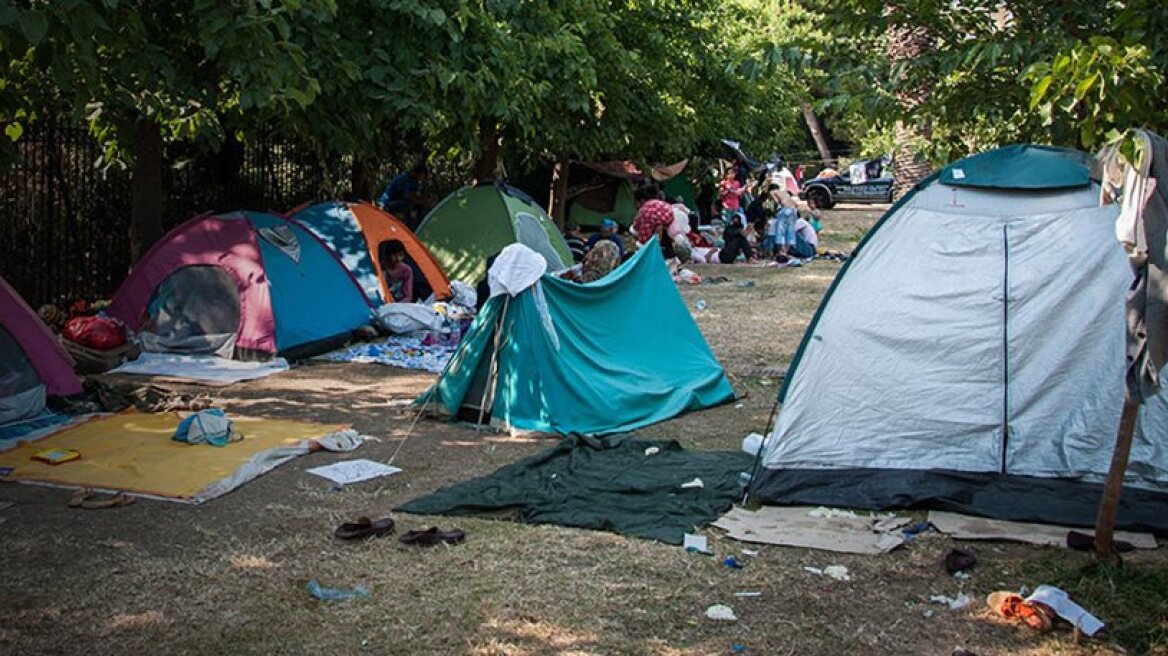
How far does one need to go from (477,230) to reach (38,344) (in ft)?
23.7

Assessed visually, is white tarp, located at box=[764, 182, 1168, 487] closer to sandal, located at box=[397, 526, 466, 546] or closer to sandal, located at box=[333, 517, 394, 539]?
sandal, located at box=[397, 526, 466, 546]

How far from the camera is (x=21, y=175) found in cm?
1288

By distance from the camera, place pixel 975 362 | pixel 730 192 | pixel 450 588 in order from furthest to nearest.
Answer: pixel 730 192 → pixel 975 362 → pixel 450 588

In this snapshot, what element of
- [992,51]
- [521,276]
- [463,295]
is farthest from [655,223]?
[992,51]

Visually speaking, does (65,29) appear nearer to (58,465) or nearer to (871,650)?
(58,465)

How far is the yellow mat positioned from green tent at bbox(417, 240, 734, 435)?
1103mm

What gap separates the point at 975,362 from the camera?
672 centimetres

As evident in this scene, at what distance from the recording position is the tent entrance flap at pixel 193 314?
429 inches

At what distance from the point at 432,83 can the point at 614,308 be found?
94.2 inches

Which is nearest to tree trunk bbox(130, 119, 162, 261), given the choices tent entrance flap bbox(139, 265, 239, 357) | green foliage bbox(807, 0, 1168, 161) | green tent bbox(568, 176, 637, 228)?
tent entrance flap bbox(139, 265, 239, 357)

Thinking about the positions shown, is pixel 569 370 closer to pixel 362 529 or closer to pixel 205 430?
pixel 205 430

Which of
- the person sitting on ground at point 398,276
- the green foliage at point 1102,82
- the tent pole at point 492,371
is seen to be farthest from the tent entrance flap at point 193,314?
the green foliage at point 1102,82

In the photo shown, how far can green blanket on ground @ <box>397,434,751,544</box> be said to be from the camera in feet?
20.8

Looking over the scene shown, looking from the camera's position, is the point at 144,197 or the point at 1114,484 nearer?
the point at 1114,484
